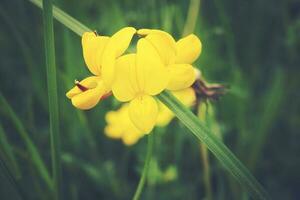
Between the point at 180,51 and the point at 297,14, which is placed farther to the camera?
the point at 297,14

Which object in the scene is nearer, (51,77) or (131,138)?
(51,77)

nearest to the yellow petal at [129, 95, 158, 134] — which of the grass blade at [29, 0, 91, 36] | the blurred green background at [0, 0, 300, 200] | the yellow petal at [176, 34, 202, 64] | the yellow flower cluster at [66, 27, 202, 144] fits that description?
the yellow flower cluster at [66, 27, 202, 144]

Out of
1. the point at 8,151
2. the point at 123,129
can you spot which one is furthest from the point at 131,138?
the point at 8,151

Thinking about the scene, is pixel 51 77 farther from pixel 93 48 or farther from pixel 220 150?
pixel 220 150

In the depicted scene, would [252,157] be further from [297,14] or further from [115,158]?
[297,14]

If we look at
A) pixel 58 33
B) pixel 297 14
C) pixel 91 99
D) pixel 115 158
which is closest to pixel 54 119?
pixel 91 99
